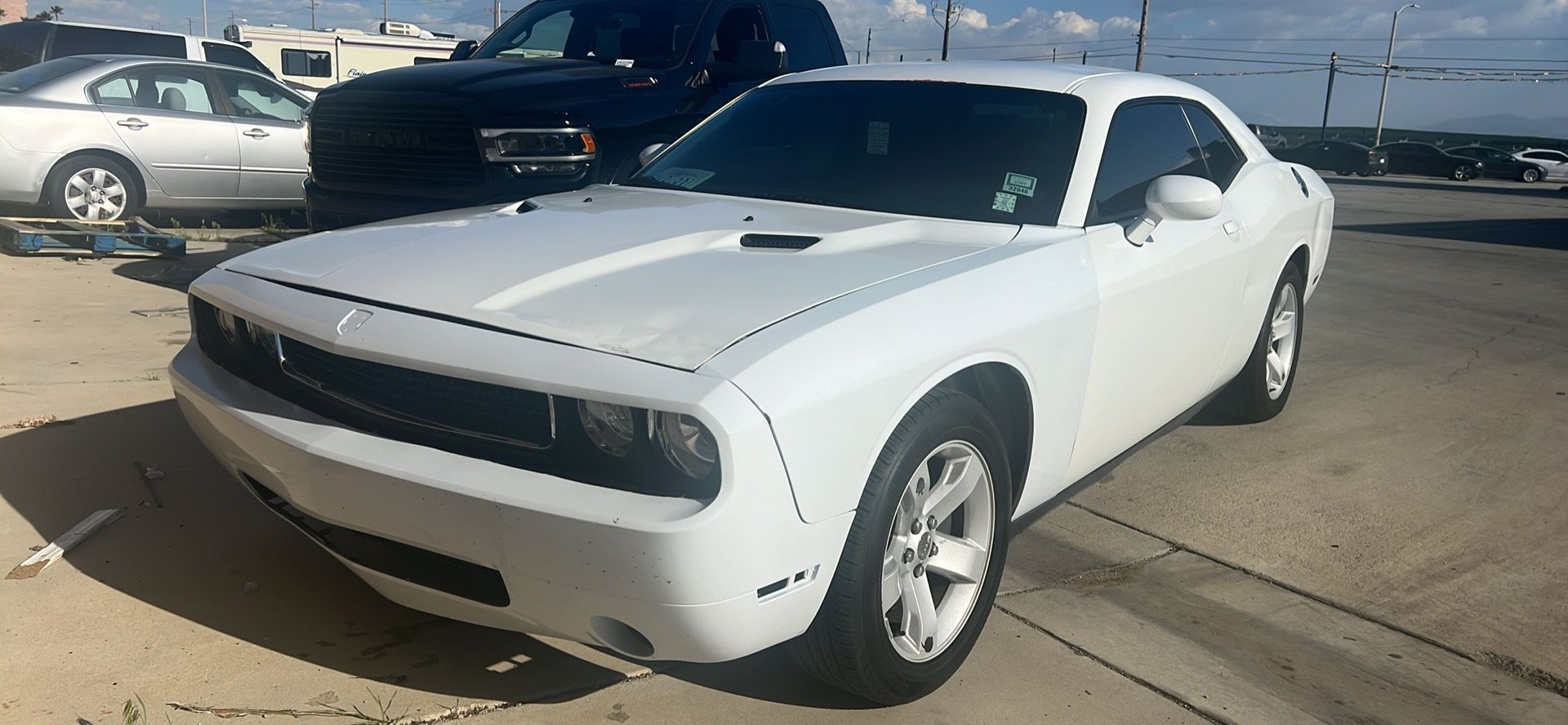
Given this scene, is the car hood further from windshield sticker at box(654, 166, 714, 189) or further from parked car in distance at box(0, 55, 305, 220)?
parked car in distance at box(0, 55, 305, 220)

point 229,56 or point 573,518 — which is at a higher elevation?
point 229,56

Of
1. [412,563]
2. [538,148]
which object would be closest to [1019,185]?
[412,563]

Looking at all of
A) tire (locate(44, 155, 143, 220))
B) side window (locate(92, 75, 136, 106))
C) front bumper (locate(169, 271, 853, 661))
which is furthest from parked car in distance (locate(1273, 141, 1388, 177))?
front bumper (locate(169, 271, 853, 661))

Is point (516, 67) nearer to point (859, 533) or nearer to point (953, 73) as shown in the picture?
point (953, 73)

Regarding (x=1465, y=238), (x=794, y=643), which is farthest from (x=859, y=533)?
(x=1465, y=238)

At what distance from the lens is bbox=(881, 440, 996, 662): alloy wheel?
266cm

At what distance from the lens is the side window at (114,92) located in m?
8.88

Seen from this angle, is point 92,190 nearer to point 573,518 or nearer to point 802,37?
point 802,37

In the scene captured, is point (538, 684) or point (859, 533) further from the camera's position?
point (538, 684)

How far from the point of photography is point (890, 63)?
14.2ft

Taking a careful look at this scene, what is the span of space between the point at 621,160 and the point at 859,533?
4076 millimetres

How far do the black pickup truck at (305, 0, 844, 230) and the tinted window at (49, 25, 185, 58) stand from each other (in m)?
7.76

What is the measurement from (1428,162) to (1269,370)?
4087 centimetres

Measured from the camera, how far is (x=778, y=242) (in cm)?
306
